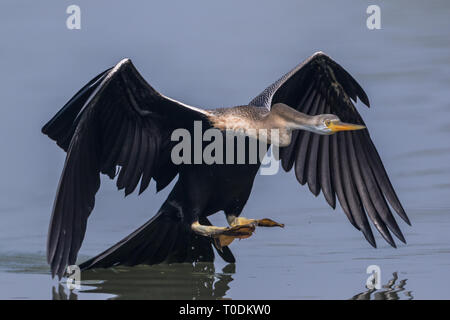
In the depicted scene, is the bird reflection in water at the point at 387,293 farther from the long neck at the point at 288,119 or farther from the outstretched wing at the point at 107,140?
the outstretched wing at the point at 107,140

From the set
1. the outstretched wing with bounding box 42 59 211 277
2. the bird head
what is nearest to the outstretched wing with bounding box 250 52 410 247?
the bird head

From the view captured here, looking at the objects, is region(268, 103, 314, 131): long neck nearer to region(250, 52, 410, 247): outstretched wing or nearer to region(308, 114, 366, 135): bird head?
region(308, 114, 366, 135): bird head

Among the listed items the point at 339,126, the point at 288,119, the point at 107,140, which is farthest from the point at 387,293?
the point at 107,140

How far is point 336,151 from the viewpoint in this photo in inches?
366

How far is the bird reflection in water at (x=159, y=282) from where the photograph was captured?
24.6 feet

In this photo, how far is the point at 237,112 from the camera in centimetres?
826

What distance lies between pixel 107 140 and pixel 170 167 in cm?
58

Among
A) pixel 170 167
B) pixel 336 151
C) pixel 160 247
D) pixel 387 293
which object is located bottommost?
pixel 387 293

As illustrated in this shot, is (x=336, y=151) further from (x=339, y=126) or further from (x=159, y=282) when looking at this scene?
(x=159, y=282)

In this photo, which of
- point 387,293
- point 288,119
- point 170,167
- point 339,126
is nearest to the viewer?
point 387,293

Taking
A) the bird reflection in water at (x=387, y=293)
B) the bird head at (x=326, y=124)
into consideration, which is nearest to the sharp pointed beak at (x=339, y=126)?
the bird head at (x=326, y=124)

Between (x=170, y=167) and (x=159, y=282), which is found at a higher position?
(x=170, y=167)

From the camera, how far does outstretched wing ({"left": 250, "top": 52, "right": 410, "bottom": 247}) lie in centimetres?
888
